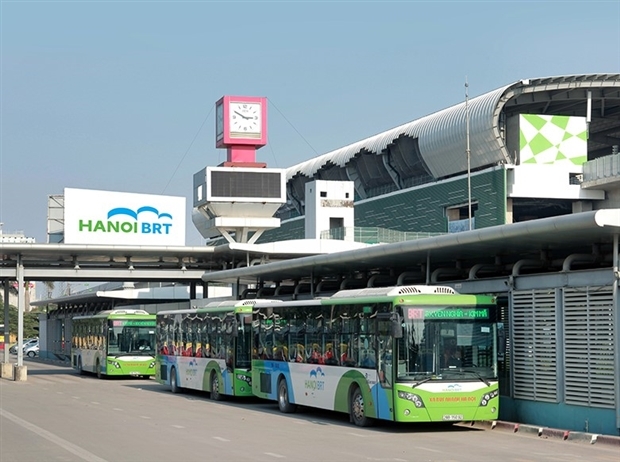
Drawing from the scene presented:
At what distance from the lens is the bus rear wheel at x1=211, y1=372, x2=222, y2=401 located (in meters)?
33.1

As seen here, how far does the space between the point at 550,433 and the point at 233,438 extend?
589cm

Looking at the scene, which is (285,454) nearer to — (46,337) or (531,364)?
(531,364)

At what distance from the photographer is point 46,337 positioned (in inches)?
3487

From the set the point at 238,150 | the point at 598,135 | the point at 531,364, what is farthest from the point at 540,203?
the point at 531,364

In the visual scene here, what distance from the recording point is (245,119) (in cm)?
6881

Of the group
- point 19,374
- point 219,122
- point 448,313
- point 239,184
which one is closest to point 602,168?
point 239,184

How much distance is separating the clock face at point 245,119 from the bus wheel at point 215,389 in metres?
35.9

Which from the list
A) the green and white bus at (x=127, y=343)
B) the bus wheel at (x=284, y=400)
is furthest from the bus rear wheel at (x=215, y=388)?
the green and white bus at (x=127, y=343)

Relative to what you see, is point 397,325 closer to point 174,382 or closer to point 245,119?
point 174,382

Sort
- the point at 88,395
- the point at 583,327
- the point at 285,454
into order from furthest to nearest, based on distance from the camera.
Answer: the point at 88,395 < the point at 583,327 < the point at 285,454

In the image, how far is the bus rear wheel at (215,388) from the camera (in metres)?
33.1

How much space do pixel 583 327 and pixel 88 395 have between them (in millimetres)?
19501

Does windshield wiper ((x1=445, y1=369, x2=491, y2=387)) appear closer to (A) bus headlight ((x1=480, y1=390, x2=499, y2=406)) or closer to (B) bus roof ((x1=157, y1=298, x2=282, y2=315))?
(A) bus headlight ((x1=480, y1=390, x2=499, y2=406))

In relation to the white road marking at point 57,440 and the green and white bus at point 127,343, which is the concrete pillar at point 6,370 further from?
the white road marking at point 57,440
